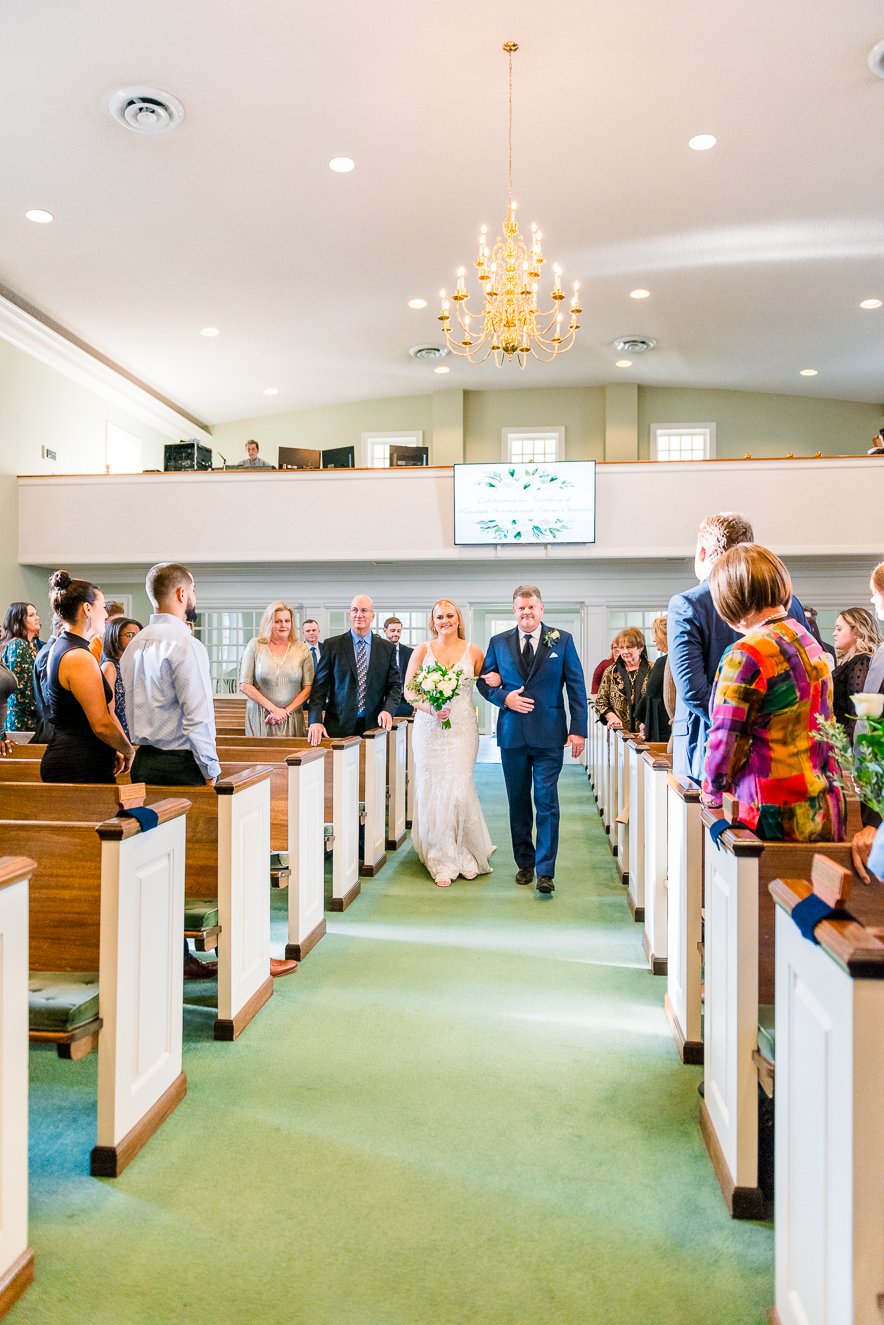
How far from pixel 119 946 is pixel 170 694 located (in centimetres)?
123

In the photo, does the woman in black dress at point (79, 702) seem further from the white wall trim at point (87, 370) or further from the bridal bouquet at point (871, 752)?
the white wall trim at point (87, 370)

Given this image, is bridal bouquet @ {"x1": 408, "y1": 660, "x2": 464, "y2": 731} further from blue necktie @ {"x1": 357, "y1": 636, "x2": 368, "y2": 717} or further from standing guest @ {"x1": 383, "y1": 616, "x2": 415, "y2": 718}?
blue necktie @ {"x1": 357, "y1": 636, "x2": 368, "y2": 717}

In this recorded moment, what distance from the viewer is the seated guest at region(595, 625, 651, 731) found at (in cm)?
692

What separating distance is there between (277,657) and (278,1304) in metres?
4.37

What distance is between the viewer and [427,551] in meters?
10.8

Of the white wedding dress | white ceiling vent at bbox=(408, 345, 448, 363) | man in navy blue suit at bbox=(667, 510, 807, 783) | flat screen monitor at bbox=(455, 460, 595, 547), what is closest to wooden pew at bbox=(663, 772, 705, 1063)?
man in navy blue suit at bbox=(667, 510, 807, 783)

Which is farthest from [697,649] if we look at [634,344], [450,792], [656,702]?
[634,344]

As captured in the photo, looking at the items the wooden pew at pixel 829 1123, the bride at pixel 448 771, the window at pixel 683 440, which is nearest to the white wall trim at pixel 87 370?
the bride at pixel 448 771

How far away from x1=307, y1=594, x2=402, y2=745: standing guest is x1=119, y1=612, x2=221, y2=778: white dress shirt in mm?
2415

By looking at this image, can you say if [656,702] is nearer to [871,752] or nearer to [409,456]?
[871,752]

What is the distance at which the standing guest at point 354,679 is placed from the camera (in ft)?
19.7

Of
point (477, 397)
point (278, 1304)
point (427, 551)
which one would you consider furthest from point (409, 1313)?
point (477, 397)

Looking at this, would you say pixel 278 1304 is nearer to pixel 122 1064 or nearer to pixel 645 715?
pixel 122 1064

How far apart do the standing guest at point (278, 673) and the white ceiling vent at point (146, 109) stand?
12.2 ft
